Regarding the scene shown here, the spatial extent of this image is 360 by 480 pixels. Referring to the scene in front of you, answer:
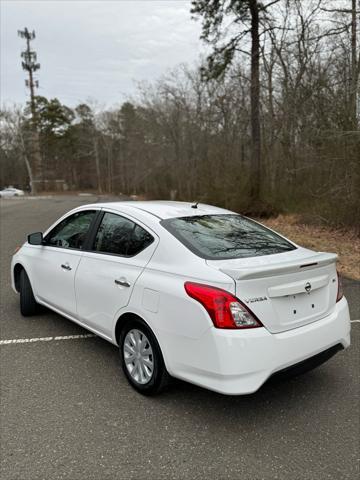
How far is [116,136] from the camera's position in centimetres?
5416

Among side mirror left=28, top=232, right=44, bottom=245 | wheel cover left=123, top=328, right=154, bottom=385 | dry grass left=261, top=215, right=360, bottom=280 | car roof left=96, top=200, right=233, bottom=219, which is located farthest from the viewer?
dry grass left=261, top=215, right=360, bottom=280

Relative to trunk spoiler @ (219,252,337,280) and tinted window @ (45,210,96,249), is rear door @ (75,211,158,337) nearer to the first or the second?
tinted window @ (45,210,96,249)

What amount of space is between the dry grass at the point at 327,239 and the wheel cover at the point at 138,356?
16.2ft

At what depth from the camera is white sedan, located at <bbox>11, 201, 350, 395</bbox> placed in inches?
96.3

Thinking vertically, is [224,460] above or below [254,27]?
below

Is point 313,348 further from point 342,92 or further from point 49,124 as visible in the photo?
point 49,124

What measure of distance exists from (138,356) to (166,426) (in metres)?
0.59

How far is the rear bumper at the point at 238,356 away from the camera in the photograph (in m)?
2.40

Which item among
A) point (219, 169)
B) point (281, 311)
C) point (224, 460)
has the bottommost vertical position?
point (224, 460)

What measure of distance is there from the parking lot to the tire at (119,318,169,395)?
119 millimetres

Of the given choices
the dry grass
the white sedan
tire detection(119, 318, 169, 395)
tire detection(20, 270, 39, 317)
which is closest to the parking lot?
tire detection(119, 318, 169, 395)

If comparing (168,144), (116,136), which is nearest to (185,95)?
(168,144)

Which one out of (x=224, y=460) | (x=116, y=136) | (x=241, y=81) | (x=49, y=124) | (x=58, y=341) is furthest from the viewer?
(x=49, y=124)

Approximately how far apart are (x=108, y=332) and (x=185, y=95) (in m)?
23.9
